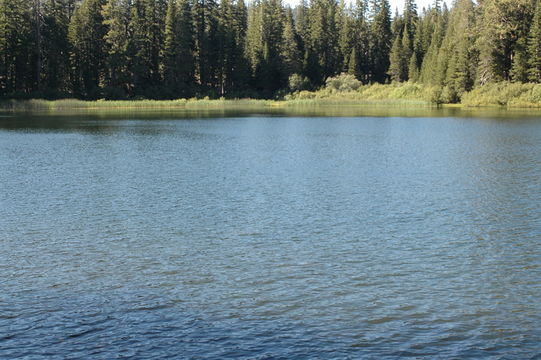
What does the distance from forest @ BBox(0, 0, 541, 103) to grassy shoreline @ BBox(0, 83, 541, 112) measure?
252cm

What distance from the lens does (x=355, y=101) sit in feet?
346

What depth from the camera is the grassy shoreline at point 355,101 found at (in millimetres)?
79875

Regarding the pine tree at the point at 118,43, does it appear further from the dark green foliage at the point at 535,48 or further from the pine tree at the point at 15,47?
the dark green foliage at the point at 535,48

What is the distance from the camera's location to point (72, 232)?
54.7 ft

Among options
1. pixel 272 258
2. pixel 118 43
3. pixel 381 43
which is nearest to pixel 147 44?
pixel 118 43

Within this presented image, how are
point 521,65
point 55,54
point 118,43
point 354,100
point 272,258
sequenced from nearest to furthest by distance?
point 272,258
point 521,65
point 55,54
point 118,43
point 354,100

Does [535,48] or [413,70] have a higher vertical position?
[535,48]

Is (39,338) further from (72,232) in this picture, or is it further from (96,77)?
(96,77)

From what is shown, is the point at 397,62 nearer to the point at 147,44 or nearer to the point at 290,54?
the point at 290,54

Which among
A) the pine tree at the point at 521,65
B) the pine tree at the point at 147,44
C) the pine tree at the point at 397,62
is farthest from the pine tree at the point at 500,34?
the pine tree at the point at 147,44

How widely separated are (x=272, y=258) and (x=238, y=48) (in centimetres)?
10478

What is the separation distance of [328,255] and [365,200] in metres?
6.76

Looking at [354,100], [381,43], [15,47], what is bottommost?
[354,100]

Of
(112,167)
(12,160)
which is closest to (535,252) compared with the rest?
(112,167)
